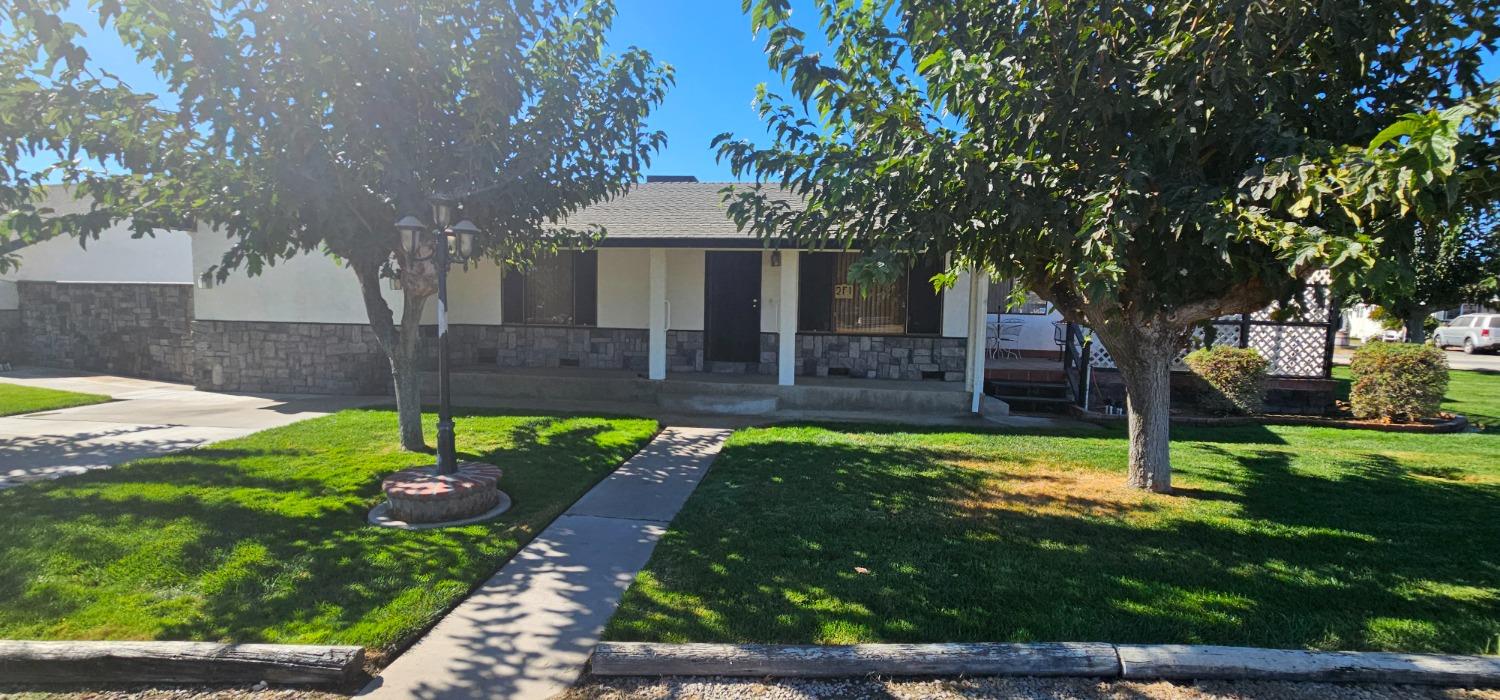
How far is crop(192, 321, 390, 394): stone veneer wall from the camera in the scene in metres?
11.7

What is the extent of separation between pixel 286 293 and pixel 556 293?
170 inches

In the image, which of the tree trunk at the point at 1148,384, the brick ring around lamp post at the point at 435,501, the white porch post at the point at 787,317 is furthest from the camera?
the white porch post at the point at 787,317

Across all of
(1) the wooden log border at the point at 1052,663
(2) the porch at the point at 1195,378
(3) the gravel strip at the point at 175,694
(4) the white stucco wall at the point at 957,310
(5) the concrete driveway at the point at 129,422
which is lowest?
(3) the gravel strip at the point at 175,694

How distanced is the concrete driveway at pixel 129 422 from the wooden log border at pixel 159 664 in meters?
3.93

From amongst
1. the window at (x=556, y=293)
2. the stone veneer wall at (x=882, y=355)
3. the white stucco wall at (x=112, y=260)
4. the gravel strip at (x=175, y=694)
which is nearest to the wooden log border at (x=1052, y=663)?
the gravel strip at (x=175, y=694)

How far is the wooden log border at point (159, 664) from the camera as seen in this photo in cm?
329

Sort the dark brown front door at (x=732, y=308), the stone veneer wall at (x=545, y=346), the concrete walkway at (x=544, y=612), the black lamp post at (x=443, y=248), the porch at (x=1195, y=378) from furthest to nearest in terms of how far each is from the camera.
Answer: the stone veneer wall at (x=545, y=346), the dark brown front door at (x=732, y=308), the porch at (x=1195, y=378), the black lamp post at (x=443, y=248), the concrete walkway at (x=544, y=612)

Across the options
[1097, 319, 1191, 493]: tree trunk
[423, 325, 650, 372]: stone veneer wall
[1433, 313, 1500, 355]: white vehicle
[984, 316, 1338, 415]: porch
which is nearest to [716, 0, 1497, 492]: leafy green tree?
[1097, 319, 1191, 493]: tree trunk

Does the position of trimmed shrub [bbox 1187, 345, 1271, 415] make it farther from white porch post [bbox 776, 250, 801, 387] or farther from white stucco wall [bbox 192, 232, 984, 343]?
white porch post [bbox 776, 250, 801, 387]

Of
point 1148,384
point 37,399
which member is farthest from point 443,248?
point 37,399

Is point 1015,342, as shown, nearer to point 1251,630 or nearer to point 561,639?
point 1251,630

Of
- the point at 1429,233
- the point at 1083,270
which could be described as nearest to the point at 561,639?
the point at 1083,270

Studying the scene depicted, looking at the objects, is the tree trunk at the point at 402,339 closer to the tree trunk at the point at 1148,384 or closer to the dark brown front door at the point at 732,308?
the dark brown front door at the point at 732,308

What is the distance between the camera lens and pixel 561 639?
3607 millimetres
